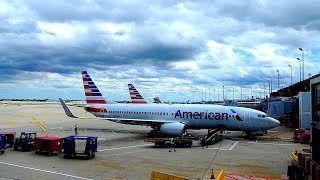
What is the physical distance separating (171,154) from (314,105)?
12164 millimetres

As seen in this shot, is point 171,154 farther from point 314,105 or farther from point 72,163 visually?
point 314,105

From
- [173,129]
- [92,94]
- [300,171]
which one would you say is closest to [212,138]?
[173,129]

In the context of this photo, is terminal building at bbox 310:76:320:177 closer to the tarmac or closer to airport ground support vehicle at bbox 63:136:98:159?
the tarmac

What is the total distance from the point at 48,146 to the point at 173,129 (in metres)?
13.9

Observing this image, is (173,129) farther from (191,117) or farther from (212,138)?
(212,138)

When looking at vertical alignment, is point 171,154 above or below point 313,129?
below

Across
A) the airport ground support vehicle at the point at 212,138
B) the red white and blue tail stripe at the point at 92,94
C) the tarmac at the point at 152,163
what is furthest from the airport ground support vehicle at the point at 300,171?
the red white and blue tail stripe at the point at 92,94

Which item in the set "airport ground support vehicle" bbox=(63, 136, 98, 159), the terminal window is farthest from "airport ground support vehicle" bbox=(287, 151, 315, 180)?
"airport ground support vehicle" bbox=(63, 136, 98, 159)

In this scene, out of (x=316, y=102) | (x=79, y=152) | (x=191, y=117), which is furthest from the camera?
(x=191, y=117)

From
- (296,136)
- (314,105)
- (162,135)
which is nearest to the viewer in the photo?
(314,105)

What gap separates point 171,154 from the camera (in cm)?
2438

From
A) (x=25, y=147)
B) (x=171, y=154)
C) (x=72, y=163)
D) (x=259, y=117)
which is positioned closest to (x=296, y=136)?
(x=259, y=117)

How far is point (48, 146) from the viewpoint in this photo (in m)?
23.5

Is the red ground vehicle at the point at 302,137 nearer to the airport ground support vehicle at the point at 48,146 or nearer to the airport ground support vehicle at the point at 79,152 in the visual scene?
the airport ground support vehicle at the point at 79,152
